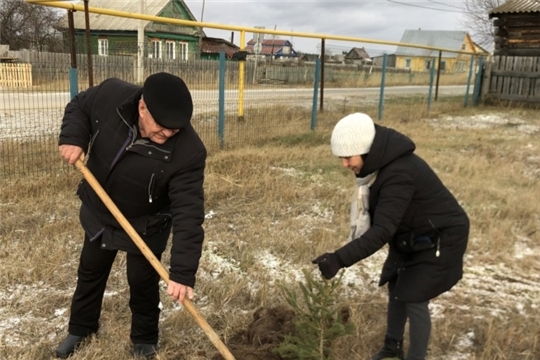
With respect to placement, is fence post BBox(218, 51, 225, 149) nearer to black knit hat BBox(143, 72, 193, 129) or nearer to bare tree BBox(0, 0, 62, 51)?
black knit hat BBox(143, 72, 193, 129)

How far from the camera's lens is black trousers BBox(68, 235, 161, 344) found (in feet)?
8.34

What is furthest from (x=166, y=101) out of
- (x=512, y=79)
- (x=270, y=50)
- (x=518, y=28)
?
(x=270, y=50)

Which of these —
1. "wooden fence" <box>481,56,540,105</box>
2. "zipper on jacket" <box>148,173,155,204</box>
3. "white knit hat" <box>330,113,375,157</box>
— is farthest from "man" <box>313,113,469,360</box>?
"wooden fence" <box>481,56,540,105</box>

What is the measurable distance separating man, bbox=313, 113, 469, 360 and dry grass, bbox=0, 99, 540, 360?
2.11ft

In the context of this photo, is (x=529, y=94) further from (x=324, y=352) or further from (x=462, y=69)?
(x=324, y=352)

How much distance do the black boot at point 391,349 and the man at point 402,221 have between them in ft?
0.48

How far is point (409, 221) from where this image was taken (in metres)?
2.33

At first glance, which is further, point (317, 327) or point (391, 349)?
point (391, 349)

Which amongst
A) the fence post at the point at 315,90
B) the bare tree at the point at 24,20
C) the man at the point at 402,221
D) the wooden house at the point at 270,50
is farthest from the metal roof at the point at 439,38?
the man at the point at 402,221

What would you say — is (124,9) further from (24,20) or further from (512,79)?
(512,79)

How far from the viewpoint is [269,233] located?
4461mm

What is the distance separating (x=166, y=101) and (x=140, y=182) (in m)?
0.45

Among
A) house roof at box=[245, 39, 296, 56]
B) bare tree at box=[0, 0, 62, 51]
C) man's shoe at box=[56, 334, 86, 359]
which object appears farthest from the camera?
bare tree at box=[0, 0, 62, 51]

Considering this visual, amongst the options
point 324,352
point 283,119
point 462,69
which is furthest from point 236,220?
point 462,69
